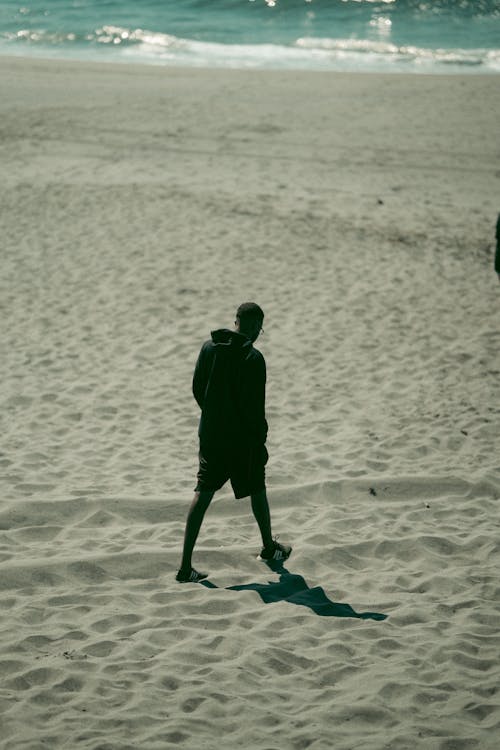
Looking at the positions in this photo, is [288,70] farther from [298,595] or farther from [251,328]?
[298,595]

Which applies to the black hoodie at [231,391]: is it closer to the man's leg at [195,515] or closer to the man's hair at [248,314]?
the man's hair at [248,314]

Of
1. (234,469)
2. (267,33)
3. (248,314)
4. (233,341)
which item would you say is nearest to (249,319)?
(248,314)

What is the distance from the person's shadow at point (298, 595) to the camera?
4719 millimetres

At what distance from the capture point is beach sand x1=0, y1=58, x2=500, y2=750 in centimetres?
402

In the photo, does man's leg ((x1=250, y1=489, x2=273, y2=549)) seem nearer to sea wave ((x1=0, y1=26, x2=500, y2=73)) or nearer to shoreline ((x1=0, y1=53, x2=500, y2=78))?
shoreline ((x1=0, y1=53, x2=500, y2=78))

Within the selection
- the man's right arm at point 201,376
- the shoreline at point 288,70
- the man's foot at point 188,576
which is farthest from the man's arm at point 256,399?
the shoreline at point 288,70

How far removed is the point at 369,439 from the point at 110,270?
14.8ft

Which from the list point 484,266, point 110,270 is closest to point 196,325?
point 110,270

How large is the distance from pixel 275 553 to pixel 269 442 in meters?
1.73

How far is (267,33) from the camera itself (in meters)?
32.0

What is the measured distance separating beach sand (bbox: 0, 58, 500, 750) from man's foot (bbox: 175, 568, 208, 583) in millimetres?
85

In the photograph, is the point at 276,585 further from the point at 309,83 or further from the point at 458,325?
the point at 309,83

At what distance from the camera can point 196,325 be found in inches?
352

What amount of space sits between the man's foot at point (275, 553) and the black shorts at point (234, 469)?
48 cm
